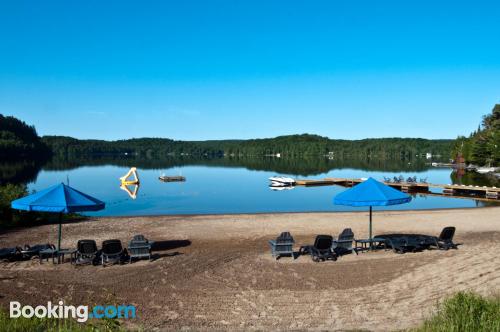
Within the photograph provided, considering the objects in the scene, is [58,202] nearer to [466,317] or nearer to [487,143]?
[466,317]

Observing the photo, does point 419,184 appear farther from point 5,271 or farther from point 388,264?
point 5,271

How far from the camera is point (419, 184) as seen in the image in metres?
48.1

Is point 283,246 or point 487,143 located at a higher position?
point 487,143

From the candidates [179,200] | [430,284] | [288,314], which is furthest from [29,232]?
[179,200]

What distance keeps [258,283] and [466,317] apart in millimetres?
5079

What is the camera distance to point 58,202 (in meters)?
12.2

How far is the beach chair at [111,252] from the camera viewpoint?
12.6 m

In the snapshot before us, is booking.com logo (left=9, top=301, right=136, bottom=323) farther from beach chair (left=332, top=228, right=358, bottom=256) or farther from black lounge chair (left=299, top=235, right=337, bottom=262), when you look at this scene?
beach chair (left=332, top=228, right=358, bottom=256)

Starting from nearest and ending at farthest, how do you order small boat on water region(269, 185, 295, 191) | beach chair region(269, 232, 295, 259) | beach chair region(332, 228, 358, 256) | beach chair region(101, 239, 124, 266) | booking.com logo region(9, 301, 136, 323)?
booking.com logo region(9, 301, 136, 323)
beach chair region(101, 239, 124, 266)
beach chair region(269, 232, 295, 259)
beach chair region(332, 228, 358, 256)
small boat on water region(269, 185, 295, 191)

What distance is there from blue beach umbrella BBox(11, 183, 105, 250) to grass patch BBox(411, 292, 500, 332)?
9.48 metres

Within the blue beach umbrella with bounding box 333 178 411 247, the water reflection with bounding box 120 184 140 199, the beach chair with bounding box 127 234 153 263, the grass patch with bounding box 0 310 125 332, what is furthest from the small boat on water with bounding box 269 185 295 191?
the grass patch with bounding box 0 310 125 332

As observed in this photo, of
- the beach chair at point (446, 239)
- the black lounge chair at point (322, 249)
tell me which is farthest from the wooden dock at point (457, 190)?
the black lounge chair at point (322, 249)

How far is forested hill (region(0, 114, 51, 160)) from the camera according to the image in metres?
150

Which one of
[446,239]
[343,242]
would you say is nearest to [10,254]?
[343,242]
